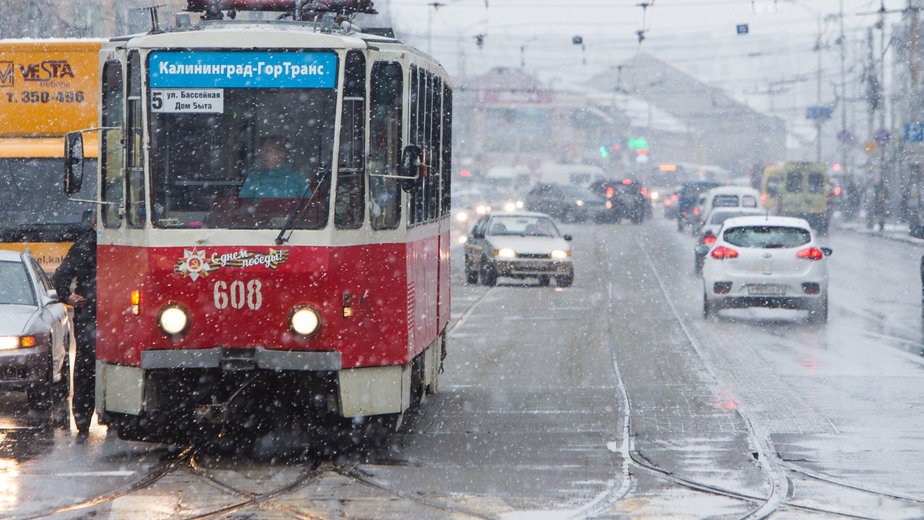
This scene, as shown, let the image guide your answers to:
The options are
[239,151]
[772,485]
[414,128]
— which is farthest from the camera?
[414,128]

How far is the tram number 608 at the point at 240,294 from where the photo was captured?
8.78 m

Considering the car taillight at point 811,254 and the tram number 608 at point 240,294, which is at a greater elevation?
the tram number 608 at point 240,294

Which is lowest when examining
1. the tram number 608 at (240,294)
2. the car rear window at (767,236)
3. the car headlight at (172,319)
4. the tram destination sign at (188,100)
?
the car rear window at (767,236)

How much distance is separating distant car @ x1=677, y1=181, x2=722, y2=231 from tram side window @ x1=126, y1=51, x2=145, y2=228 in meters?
41.3

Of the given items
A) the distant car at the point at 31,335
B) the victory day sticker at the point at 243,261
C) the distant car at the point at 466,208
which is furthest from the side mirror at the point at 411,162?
the distant car at the point at 466,208

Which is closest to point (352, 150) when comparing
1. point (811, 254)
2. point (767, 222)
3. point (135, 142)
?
point (135, 142)

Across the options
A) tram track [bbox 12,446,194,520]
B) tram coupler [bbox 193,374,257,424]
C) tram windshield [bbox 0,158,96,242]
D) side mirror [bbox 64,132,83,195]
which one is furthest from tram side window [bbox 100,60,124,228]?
tram windshield [bbox 0,158,96,242]

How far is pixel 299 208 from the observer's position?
348 inches

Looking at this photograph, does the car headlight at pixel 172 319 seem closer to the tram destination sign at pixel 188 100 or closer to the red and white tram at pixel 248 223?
the red and white tram at pixel 248 223

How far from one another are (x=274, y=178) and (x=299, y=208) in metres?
0.29

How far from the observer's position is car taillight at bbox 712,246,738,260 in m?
20.8

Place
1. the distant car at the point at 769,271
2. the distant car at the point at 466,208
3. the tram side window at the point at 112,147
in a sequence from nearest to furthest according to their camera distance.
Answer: the tram side window at the point at 112,147
the distant car at the point at 769,271
the distant car at the point at 466,208

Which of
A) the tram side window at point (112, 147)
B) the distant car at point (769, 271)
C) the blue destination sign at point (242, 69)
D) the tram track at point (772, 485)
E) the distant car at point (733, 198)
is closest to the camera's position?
the tram track at point (772, 485)

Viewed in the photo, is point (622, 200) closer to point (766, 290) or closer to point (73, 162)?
point (766, 290)
